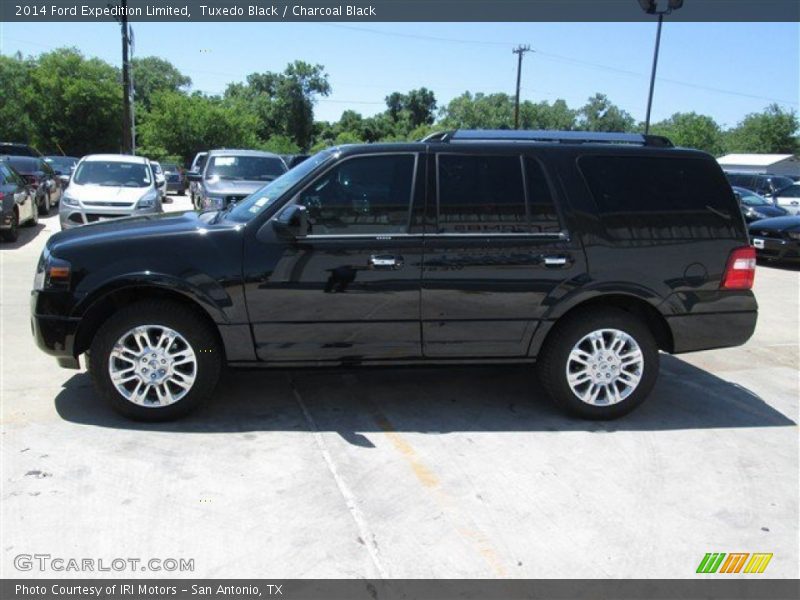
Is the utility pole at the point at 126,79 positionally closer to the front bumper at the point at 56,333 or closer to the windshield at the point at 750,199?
the windshield at the point at 750,199

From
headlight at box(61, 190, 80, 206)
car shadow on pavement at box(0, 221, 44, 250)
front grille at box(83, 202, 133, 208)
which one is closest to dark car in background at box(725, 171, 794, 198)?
front grille at box(83, 202, 133, 208)

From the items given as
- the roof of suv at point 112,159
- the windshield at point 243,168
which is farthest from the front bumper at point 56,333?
the roof of suv at point 112,159

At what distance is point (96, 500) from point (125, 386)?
1035 millimetres

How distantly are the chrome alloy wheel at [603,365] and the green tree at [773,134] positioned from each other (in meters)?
87.0

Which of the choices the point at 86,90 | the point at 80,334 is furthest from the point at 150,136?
the point at 80,334

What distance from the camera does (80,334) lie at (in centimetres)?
438

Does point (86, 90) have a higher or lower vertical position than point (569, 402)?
higher

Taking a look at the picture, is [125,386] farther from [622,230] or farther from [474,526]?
[622,230]

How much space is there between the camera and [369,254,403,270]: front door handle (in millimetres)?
4441

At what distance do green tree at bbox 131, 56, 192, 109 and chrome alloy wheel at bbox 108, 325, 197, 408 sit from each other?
7401 cm

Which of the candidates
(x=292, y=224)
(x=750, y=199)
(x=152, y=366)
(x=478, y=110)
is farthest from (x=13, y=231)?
(x=478, y=110)

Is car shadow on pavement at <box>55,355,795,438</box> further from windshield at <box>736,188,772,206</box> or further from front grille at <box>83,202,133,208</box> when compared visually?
windshield at <box>736,188,772,206</box>
